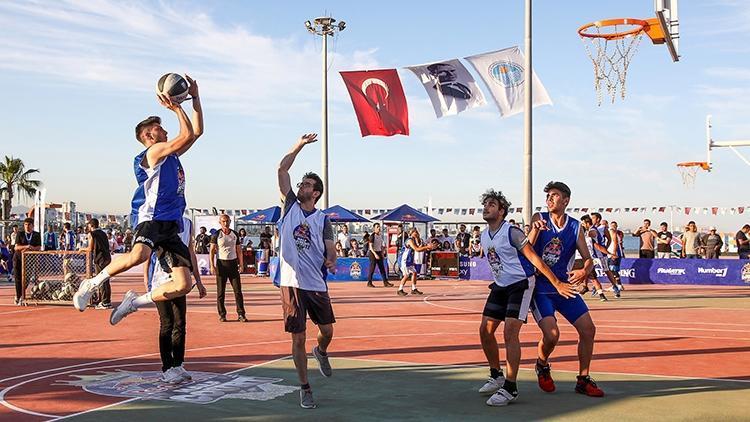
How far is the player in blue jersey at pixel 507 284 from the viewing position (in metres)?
7.20

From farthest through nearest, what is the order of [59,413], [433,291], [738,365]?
1. [433,291]
2. [738,365]
3. [59,413]

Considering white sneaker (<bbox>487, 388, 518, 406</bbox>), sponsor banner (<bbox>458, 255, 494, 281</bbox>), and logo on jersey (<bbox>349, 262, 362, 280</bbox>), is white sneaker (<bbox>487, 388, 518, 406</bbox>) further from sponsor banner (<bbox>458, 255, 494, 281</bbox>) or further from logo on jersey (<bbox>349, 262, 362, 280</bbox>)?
logo on jersey (<bbox>349, 262, 362, 280</bbox>)

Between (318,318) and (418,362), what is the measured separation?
7.88 feet

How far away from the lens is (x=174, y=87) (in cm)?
743

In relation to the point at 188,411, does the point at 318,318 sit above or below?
above

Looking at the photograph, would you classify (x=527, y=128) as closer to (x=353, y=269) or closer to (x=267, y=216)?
(x=353, y=269)

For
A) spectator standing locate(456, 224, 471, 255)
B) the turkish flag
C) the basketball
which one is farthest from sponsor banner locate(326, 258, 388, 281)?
the basketball

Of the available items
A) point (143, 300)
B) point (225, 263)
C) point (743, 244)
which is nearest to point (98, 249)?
point (225, 263)

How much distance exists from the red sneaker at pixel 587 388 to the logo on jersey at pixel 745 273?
19.2m

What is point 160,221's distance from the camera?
7.58m

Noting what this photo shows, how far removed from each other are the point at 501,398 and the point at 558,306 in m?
1.17

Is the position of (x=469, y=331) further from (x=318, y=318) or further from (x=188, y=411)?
(x=188, y=411)

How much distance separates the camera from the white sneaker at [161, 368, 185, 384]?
25.6 ft

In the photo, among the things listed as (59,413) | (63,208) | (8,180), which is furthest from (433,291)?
(8,180)
